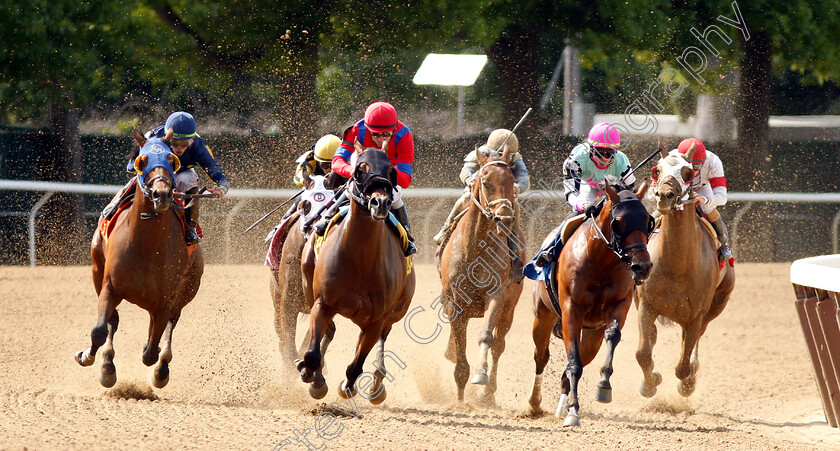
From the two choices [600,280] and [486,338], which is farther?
[486,338]

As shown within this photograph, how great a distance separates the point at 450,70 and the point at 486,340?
30.8ft

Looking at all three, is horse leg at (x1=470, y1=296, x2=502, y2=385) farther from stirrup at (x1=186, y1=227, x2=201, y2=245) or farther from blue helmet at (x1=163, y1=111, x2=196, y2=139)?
blue helmet at (x1=163, y1=111, x2=196, y2=139)

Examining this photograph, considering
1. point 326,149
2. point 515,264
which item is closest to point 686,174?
point 515,264

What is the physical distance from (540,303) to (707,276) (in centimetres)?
124

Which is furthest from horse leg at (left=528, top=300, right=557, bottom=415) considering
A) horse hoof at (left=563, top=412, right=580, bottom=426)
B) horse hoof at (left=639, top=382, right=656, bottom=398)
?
horse hoof at (left=563, top=412, right=580, bottom=426)

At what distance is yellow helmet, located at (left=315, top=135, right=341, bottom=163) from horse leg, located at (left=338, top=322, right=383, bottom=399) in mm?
1921

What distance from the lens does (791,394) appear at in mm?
8180

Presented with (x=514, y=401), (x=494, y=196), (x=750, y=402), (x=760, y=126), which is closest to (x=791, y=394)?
(x=750, y=402)

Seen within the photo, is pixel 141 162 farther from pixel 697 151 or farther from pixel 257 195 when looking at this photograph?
pixel 257 195

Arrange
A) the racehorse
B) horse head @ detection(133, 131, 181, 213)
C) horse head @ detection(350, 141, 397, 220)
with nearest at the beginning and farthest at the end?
1. horse head @ detection(350, 141, 397, 220)
2. horse head @ detection(133, 131, 181, 213)
3. the racehorse

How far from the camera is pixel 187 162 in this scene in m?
7.25

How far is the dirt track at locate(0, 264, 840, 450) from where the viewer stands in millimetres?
5633

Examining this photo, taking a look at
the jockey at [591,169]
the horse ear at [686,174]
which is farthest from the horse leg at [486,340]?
the horse ear at [686,174]

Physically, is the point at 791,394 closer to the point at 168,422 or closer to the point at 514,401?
the point at 514,401
